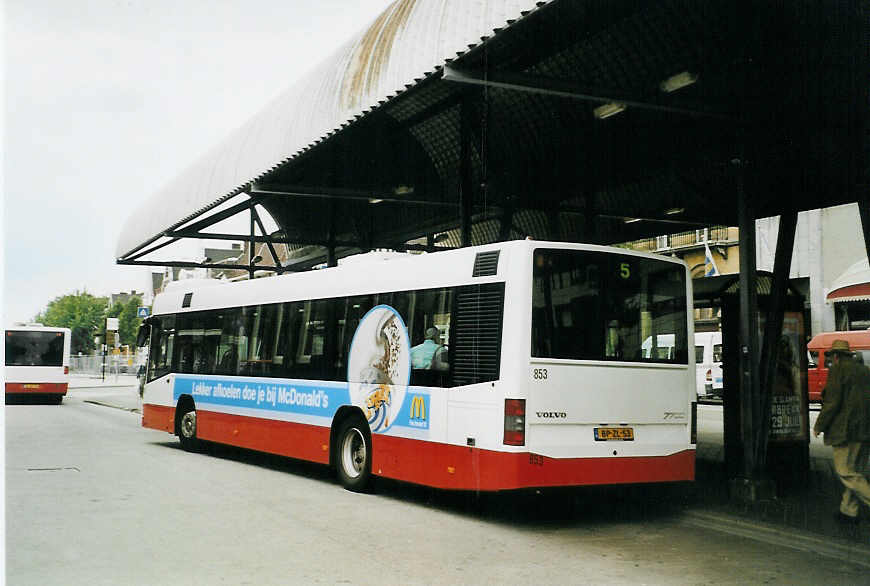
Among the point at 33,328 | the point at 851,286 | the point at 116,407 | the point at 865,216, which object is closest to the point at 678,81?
the point at 865,216

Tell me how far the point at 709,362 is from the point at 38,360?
25618mm

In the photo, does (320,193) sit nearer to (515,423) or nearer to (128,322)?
(515,423)

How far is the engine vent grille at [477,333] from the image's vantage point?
9.34 meters

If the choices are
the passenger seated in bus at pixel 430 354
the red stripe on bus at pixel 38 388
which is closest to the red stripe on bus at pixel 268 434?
the passenger seated in bus at pixel 430 354

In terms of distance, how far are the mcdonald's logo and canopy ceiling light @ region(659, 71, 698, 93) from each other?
479 centimetres

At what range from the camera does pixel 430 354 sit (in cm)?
1034

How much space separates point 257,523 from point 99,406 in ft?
Result: 84.0

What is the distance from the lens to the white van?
124ft

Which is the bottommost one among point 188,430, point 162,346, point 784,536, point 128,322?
point 784,536

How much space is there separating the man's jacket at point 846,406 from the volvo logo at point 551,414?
2.64m

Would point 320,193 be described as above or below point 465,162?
above

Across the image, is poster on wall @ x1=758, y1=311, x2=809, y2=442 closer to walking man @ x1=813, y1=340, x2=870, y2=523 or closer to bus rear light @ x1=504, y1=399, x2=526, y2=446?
walking man @ x1=813, y1=340, x2=870, y2=523

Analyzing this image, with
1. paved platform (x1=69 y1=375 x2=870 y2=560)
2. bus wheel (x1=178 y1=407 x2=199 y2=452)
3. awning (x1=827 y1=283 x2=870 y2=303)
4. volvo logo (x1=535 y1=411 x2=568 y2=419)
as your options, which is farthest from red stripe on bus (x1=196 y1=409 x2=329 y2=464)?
awning (x1=827 y1=283 x2=870 y2=303)

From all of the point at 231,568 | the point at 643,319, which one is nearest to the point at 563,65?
the point at 643,319
